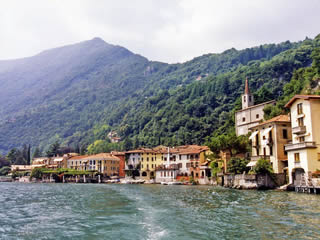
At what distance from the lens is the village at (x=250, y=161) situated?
151 feet

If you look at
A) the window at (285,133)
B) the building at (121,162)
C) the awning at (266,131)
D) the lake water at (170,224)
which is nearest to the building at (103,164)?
the building at (121,162)

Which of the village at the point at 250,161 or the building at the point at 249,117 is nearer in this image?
the village at the point at 250,161

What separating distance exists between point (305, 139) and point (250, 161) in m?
13.8

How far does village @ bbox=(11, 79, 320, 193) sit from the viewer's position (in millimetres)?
45969

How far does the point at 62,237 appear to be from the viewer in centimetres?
1739

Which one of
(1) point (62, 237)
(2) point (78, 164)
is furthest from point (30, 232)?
(2) point (78, 164)

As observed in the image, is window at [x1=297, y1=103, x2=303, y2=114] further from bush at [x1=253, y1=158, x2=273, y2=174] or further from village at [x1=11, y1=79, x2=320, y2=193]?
bush at [x1=253, y1=158, x2=273, y2=174]

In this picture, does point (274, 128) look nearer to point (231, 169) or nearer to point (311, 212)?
point (231, 169)

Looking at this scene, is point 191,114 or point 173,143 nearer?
point 173,143

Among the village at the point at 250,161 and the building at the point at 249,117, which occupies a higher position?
the building at the point at 249,117

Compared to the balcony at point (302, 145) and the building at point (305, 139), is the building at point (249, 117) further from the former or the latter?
the balcony at point (302, 145)

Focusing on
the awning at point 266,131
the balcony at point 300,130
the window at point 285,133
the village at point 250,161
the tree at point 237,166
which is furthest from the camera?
the tree at point 237,166

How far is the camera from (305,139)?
47281mm

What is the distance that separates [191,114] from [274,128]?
4666 inches
